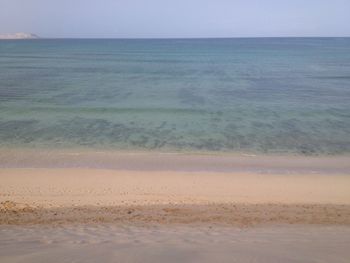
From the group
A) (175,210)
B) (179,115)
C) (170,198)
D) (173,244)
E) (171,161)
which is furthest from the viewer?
(179,115)

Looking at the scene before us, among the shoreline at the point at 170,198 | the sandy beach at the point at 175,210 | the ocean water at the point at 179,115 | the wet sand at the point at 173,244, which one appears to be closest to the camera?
the wet sand at the point at 173,244

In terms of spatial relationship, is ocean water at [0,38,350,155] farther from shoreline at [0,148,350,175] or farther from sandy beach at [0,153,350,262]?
sandy beach at [0,153,350,262]

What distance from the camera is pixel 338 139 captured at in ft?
54.7

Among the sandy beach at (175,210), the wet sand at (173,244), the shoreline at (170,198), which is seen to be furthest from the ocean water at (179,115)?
the wet sand at (173,244)

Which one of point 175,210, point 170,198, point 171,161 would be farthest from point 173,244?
point 171,161

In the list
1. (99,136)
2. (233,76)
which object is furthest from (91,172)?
(233,76)

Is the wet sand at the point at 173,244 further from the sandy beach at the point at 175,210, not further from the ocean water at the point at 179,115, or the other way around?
the ocean water at the point at 179,115

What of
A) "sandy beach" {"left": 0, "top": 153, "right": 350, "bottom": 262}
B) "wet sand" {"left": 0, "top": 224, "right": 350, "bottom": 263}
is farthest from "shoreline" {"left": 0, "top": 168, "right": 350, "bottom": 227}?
"wet sand" {"left": 0, "top": 224, "right": 350, "bottom": 263}

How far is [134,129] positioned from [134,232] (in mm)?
11049

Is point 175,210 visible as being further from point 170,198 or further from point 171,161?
point 171,161

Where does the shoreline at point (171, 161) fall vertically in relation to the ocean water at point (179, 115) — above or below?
below

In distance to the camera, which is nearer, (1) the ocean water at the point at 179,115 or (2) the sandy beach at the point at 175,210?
(2) the sandy beach at the point at 175,210

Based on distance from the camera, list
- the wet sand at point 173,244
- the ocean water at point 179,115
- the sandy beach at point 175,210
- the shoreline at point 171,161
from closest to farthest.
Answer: the wet sand at point 173,244 < the sandy beach at point 175,210 < the shoreline at point 171,161 < the ocean water at point 179,115

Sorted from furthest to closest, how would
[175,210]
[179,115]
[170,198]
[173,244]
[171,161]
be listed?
[179,115], [171,161], [170,198], [175,210], [173,244]
